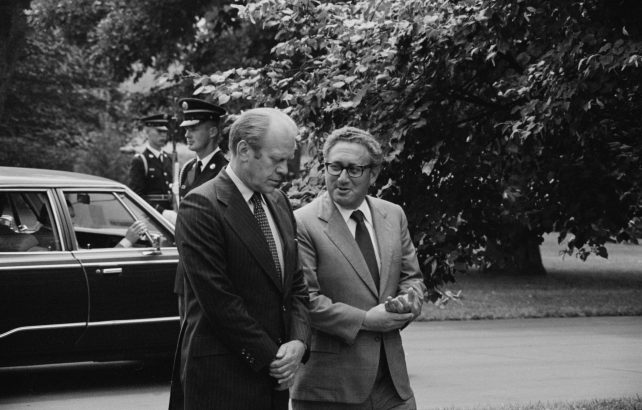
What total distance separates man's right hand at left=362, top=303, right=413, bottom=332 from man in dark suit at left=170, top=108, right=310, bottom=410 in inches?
17.8

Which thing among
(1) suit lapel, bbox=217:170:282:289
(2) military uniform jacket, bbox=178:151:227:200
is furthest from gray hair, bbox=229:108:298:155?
(2) military uniform jacket, bbox=178:151:227:200

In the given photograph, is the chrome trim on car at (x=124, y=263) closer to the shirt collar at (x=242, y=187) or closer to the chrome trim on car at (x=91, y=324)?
the chrome trim on car at (x=91, y=324)

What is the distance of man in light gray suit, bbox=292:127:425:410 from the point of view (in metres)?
4.54

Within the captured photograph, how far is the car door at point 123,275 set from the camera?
29.1 ft

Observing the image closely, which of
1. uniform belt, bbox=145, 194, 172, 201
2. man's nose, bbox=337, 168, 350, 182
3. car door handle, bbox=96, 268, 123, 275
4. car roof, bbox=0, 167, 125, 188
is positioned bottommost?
car door handle, bbox=96, 268, 123, 275

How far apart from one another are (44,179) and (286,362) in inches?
221

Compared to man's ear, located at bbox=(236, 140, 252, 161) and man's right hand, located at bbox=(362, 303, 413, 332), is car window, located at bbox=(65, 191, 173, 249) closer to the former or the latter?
man's right hand, located at bbox=(362, 303, 413, 332)

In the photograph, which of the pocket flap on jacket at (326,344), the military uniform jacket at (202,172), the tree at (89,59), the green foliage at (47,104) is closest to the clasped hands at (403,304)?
the pocket flap on jacket at (326,344)

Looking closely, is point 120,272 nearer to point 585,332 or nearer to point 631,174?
point 631,174

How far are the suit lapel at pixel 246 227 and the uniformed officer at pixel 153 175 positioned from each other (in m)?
8.20

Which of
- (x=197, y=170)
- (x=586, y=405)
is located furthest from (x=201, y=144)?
(x=586, y=405)

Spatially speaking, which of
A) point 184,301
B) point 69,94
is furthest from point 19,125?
point 184,301

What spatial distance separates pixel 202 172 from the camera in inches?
270

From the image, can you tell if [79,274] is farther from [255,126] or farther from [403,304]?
[255,126]
